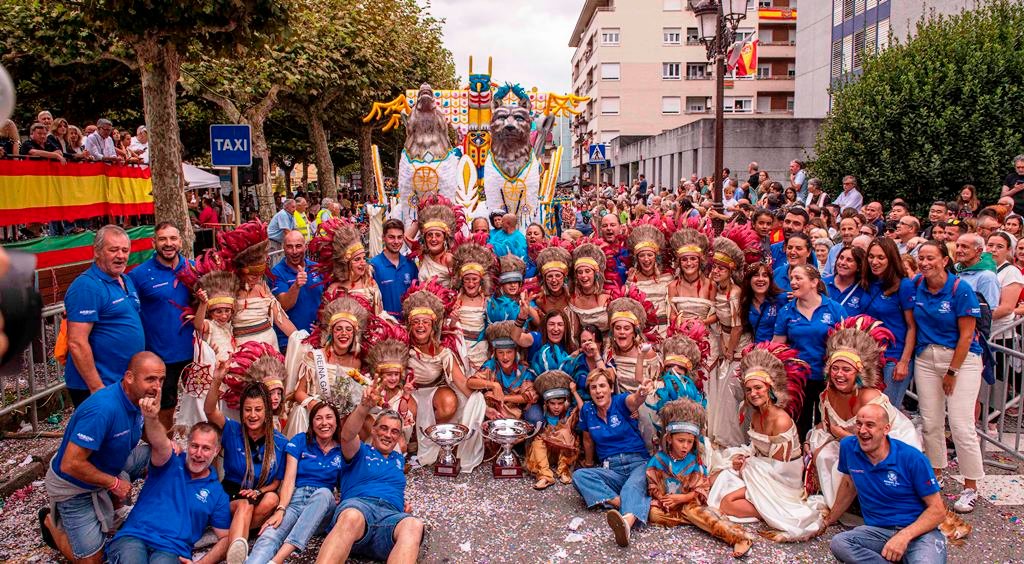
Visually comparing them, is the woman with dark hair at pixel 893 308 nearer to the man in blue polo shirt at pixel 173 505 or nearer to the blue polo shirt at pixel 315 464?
the blue polo shirt at pixel 315 464

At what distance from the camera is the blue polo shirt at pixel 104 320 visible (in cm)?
478

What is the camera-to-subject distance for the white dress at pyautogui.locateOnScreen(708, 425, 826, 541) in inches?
182

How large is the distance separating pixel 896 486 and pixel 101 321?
4.92 meters

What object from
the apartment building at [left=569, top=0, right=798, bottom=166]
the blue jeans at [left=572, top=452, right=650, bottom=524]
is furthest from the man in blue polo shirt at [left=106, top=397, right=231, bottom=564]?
the apartment building at [left=569, top=0, right=798, bottom=166]

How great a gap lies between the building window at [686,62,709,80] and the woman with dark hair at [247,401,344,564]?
49.9m

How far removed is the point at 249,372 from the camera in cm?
484

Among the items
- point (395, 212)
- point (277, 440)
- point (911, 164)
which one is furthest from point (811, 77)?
point (277, 440)

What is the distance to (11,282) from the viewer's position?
1482mm

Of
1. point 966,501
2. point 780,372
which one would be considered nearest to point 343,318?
point 780,372

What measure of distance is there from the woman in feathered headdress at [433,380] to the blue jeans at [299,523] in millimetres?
1450

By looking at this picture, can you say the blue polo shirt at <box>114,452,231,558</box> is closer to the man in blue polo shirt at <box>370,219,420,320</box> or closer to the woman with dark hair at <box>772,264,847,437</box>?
the man in blue polo shirt at <box>370,219,420,320</box>

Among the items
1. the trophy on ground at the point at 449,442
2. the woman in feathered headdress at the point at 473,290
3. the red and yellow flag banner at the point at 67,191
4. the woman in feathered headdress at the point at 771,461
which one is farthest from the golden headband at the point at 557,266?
the red and yellow flag banner at the point at 67,191

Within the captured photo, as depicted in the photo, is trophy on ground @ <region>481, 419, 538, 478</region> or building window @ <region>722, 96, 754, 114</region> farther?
building window @ <region>722, 96, 754, 114</region>

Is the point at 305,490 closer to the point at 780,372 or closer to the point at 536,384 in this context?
the point at 536,384
